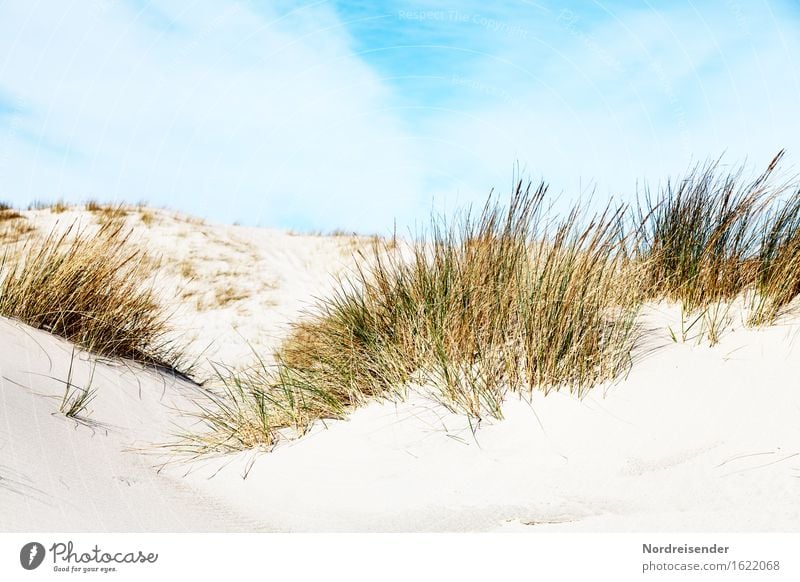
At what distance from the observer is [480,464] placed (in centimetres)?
279

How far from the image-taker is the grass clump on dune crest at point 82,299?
448 cm

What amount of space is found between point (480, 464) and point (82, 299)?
3156 mm

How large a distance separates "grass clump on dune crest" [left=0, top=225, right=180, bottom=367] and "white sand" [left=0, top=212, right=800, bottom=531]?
736 mm

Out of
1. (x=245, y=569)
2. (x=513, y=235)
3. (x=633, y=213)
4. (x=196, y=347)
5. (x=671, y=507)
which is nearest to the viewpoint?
(x=245, y=569)

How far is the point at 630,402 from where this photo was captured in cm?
296

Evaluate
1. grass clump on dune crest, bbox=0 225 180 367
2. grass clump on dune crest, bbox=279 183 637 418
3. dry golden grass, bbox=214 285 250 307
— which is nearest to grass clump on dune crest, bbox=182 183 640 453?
grass clump on dune crest, bbox=279 183 637 418

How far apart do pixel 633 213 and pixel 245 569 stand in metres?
3.28

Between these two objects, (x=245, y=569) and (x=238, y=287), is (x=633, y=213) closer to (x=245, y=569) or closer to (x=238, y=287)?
(x=245, y=569)

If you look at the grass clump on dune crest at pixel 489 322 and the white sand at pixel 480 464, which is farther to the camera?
the grass clump on dune crest at pixel 489 322

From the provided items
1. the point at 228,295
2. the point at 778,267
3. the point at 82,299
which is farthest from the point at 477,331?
the point at 228,295

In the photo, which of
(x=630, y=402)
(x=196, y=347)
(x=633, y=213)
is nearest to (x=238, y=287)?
(x=196, y=347)

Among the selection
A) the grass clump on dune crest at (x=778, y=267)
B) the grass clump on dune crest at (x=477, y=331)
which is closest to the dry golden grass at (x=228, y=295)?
the grass clump on dune crest at (x=477, y=331)

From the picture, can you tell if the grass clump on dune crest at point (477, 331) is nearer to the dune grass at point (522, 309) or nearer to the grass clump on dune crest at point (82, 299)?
the dune grass at point (522, 309)

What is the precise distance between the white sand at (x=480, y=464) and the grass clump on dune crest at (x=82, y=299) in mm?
736
